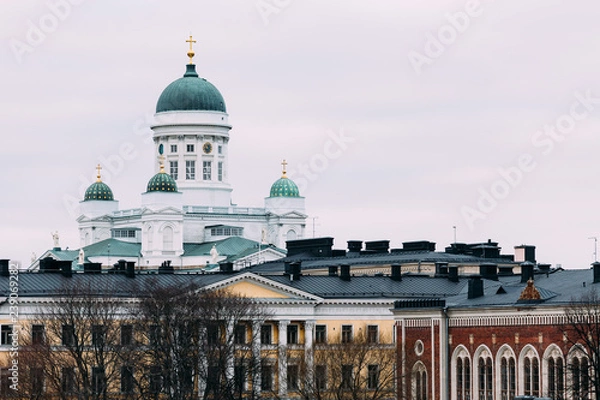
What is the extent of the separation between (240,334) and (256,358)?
4.72 m

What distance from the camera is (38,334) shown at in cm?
12219

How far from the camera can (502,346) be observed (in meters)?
117

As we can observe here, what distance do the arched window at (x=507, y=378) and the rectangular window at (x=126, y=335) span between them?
19.4 metres

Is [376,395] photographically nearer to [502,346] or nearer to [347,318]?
[502,346]

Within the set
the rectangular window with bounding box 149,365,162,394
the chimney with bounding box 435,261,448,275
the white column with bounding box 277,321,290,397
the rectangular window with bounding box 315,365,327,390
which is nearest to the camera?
the rectangular window with bounding box 149,365,162,394

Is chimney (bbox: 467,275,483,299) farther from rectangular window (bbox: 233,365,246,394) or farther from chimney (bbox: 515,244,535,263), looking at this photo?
chimney (bbox: 515,244,535,263)

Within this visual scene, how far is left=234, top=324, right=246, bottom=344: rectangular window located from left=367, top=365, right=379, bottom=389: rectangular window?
23.8ft

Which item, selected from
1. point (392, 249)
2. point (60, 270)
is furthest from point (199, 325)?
point (392, 249)

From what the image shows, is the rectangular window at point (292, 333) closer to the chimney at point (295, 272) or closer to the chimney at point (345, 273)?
the chimney at point (295, 272)

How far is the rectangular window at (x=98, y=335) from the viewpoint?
117250 millimetres

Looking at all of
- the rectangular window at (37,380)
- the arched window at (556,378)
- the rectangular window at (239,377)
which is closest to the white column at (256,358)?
the rectangular window at (239,377)

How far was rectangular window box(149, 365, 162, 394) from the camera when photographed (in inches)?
4557

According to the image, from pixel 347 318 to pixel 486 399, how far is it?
64.2 ft

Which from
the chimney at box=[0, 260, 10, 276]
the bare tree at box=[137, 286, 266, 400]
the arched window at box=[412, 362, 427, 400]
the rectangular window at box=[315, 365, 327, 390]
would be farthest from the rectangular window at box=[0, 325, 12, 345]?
the arched window at box=[412, 362, 427, 400]
